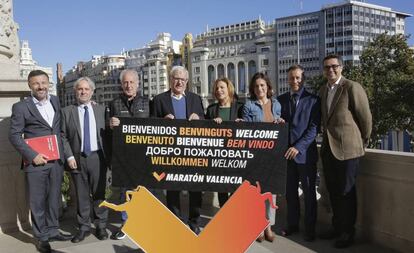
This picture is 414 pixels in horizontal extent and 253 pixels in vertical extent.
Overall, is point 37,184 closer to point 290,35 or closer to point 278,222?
point 278,222

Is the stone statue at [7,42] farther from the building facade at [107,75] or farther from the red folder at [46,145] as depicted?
the building facade at [107,75]

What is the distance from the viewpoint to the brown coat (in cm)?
438

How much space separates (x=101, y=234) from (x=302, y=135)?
252cm

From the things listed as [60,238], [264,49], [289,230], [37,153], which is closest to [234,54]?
[264,49]

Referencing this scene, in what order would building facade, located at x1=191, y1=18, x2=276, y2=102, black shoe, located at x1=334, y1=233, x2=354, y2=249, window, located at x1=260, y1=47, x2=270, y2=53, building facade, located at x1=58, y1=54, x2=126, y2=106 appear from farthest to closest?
building facade, located at x1=58, y1=54, x2=126, y2=106, building facade, located at x1=191, y1=18, x2=276, y2=102, window, located at x1=260, y1=47, x2=270, y2=53, black shoe, located at x1=334, y1=233, x2=354, y2=249

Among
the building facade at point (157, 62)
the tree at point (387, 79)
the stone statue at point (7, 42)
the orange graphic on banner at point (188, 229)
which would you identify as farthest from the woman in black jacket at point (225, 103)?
the building facade at point (157, 62)

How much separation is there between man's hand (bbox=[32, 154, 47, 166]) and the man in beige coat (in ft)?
9.83

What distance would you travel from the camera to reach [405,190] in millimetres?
4250

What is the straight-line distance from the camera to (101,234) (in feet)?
16.0

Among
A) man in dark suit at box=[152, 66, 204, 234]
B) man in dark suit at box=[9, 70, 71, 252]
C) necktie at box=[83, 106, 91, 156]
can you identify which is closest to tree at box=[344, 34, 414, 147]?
man in dark suit at box=[152, 66, 204, 234]

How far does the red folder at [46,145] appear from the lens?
14.6 ft

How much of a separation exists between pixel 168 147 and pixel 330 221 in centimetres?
252

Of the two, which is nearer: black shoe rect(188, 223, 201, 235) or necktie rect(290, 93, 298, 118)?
necktie rect(290, 93, 298, 118)

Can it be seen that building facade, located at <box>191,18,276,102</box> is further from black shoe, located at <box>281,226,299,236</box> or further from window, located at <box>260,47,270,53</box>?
black shoe, located at <box>281,226,299,236</box>
